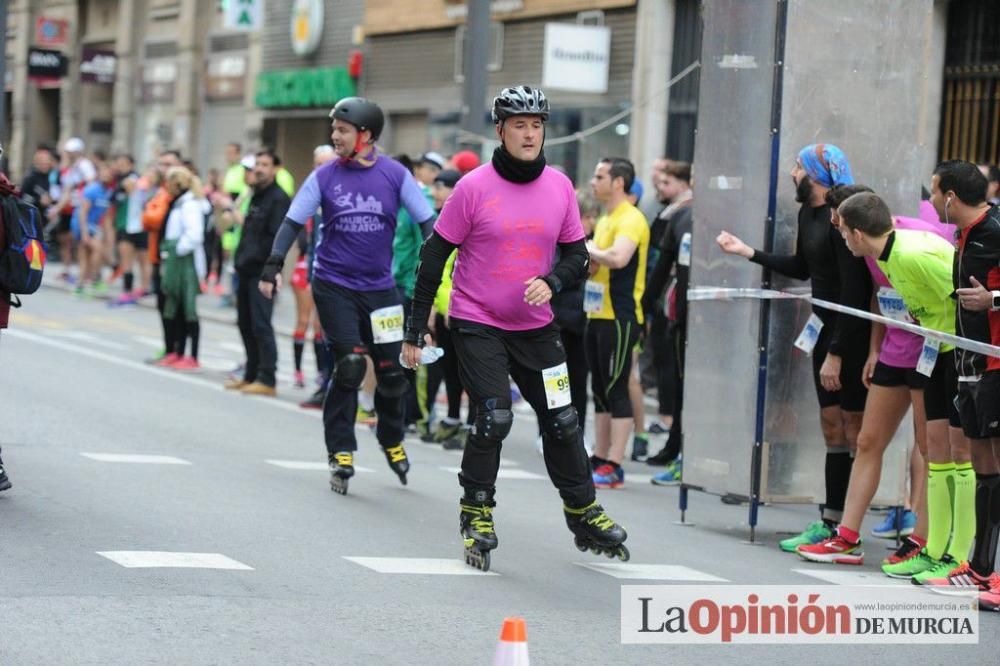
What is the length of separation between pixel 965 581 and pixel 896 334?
1231mm

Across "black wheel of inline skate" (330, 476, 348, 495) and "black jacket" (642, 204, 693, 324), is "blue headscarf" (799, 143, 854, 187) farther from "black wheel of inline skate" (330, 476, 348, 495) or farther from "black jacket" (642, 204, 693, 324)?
"black wheel of inline skate" (330, 476, 348, 495)

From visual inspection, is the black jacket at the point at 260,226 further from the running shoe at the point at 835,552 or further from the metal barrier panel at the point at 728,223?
the running shoe at the point at 835,552

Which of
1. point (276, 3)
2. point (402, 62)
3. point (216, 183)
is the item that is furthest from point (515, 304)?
point (276, 3)

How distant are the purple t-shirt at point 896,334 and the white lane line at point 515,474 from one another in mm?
3283

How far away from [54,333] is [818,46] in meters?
12.1

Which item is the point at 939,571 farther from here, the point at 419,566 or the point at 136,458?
the point at 136,458

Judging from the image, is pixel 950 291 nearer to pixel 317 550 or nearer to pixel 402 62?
pixel 317 550

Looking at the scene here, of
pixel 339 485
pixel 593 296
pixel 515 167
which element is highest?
pixel 515 167

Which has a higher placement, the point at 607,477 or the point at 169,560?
the point at 169,560

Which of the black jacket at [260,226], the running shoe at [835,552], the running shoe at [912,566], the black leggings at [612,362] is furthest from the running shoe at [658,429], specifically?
the running shoe at [912,566]

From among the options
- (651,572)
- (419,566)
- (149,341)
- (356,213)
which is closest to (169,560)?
(419,566)

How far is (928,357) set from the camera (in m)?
7.90

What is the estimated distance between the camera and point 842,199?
8375mm

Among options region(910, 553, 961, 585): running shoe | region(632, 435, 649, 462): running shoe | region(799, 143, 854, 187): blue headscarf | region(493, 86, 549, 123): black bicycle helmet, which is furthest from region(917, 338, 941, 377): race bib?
region(632, 435, 649, 462): running shoe
